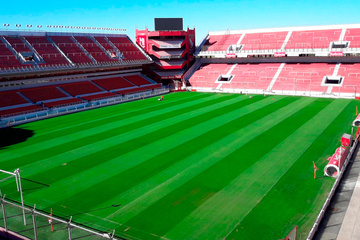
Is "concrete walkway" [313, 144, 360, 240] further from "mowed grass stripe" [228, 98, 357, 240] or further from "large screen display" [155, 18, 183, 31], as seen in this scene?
"large screen display" [155, 18, 183, 31]

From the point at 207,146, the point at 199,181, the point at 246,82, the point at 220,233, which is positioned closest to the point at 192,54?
the point at 246,82

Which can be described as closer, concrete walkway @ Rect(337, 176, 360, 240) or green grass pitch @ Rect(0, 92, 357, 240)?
concrete walkway @ Rect(337, 176, 360, 240)

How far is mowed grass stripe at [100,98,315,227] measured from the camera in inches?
613

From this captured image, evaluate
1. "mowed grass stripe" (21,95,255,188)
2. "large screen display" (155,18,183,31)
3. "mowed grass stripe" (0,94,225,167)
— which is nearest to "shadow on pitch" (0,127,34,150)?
"mowed grass stripe" (0,94,225,167)

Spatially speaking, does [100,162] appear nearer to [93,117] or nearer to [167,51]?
[93,117]

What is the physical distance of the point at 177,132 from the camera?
29234mm

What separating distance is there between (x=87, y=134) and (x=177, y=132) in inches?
348

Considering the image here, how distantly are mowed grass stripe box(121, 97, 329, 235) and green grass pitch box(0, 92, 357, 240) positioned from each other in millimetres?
62

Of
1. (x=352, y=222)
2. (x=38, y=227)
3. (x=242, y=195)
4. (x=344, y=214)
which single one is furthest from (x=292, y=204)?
(x=38, y=227)

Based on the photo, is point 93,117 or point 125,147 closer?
point 125,147

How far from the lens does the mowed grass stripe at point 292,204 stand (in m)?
13.2

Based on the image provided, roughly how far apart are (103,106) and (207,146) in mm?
26657

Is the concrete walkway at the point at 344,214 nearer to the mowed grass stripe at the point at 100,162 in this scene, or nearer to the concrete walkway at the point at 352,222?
the concrete walkway at the point at 352,222

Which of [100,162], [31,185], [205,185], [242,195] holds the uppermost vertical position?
[100,162]
